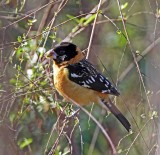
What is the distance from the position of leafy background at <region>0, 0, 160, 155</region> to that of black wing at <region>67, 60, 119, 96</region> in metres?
0.11

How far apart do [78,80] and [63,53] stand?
0.76 ft

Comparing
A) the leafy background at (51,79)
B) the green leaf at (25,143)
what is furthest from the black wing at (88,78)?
the green leaf at (25,143)

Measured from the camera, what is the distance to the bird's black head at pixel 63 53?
14.5 ft

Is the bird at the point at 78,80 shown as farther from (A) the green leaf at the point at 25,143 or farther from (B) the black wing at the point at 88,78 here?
(A) the green leaf at the point at 25,143

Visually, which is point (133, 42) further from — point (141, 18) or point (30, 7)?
point (30, 7)

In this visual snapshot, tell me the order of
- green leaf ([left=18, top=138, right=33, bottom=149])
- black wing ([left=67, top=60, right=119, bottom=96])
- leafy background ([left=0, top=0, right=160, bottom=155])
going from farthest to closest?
green leaf ([left=18, top=138, right=33, bottom=149]) → black wing ([left=67, top=60, right=119, bottom=96]) → leafy background ([left=0, top=0, right=160, bottom=155])

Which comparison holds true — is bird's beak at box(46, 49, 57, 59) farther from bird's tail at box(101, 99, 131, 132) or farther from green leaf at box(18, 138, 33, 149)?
green leaf at box(18, 138, 33, 149)

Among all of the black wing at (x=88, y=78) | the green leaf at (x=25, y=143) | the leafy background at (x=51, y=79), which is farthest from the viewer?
the green leaf at (x=25, y=143)

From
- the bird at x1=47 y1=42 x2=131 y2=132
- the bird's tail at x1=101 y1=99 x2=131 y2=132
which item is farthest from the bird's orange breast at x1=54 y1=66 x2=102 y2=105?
the bird's tail at x1=101 y1=99 x2=131 y2=132

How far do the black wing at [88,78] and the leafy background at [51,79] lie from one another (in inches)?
4.2

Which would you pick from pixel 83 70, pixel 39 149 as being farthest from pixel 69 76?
pixel 39 149

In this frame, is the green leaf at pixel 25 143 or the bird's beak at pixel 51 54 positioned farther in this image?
the green leaf at pixel 25 143

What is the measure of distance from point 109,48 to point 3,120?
7.20 ft

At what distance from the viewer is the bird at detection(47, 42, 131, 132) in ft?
14.2
